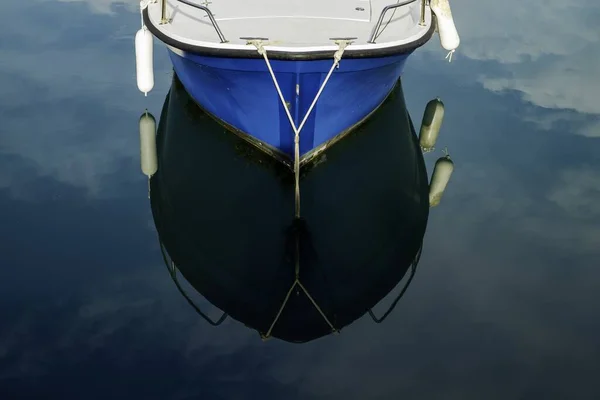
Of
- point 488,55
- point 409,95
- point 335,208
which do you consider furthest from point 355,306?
point 488,55

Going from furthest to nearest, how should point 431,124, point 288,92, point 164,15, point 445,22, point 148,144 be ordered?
point 431,124
point 148,144
point 445,22
point 164,15
point 288,92

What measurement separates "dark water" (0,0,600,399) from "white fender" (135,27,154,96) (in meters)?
0.59

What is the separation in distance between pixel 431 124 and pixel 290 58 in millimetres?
3285

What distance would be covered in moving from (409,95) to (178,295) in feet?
17.1

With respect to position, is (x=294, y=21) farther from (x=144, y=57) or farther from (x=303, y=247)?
(x=303, y=247)

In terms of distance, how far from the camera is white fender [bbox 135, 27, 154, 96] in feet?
29.2

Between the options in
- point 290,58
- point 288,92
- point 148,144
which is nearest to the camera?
point 290,58

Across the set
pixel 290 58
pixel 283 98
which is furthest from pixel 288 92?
pixel 290 58

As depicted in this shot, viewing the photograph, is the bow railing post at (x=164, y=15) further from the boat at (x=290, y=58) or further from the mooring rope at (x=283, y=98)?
the mooring rope at (x=283, y=98)

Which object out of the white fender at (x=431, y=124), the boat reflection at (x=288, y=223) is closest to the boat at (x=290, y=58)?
the boat reflection at (x=288, y=223)

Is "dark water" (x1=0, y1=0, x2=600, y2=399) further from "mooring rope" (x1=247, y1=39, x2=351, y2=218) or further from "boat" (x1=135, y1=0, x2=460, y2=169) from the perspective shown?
"boat" (x1=135, y1=0, x2=460, y2=169)

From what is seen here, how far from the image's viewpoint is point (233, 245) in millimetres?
7129

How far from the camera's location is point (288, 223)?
738 cm

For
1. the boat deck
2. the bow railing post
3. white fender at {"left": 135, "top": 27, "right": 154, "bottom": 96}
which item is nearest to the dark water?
white fender at {"left": 135, "top": 27, "right": 154, "bottom": 96}
